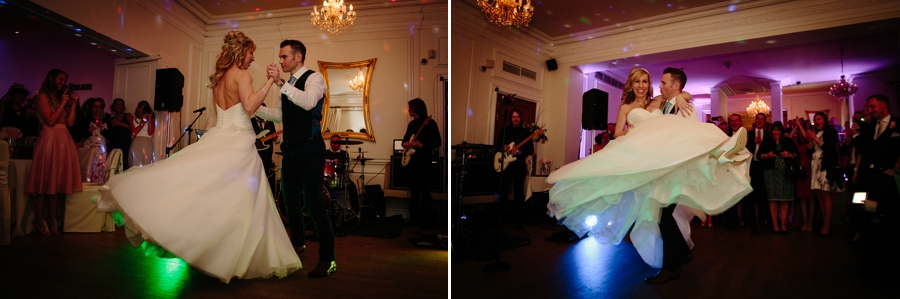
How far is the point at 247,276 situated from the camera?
1781mm

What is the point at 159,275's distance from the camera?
1.82 m

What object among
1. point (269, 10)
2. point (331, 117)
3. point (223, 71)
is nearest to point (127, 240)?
point (223, 71)

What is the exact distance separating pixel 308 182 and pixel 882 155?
2.99 m

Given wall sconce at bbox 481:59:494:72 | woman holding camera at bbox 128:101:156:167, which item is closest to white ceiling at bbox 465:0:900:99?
wall sconce at bbox 481:59:494:72

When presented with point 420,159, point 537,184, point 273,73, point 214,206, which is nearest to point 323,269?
point 214,206

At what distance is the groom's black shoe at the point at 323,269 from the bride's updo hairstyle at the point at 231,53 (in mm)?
1039

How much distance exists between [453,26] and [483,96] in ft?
1.68

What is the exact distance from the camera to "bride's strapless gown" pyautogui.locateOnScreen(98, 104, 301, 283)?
1.65 metres

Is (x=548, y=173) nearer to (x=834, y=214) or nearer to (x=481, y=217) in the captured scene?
Result: (x=481, y=217)

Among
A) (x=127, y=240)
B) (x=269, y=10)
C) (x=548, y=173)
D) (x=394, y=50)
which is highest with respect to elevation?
(x=269, y=10)

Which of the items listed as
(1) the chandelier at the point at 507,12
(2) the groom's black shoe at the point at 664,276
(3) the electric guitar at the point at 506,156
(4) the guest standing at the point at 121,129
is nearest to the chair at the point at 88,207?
(4) the guest standing at the point at 121,129

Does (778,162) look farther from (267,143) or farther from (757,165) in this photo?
(267,143)

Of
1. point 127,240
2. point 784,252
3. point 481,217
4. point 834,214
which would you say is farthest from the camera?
point 481,217

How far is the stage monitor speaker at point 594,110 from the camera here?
97.7 inches
